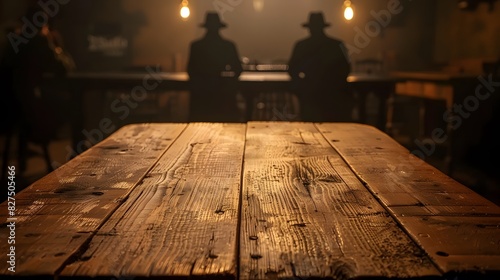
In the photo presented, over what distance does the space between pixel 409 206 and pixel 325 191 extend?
24cm

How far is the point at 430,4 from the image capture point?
11.8m

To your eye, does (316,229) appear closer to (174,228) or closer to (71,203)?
(174,228)

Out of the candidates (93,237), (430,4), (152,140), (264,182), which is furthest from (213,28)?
(430,4)

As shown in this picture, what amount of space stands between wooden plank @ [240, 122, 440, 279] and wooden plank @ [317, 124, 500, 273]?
35 mm

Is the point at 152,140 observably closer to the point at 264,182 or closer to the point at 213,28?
the point at 264,182

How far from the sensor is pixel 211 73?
18.5 feet

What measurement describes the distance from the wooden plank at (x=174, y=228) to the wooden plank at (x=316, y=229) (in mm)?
43

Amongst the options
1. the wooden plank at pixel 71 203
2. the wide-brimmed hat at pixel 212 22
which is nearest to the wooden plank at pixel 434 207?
the wooden plank at pixel 71 203

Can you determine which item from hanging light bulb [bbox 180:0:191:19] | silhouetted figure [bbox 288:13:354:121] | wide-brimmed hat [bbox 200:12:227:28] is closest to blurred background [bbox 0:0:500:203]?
hanging light bulb [bbox 180:0:191:19]

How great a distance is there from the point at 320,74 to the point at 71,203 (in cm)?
442

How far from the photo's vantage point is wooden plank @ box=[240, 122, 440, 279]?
905mm

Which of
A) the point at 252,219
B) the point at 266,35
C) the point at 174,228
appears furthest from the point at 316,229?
the point at 266,35

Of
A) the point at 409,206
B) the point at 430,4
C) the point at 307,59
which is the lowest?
the point at 409,206

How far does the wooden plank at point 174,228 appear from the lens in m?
0.90
